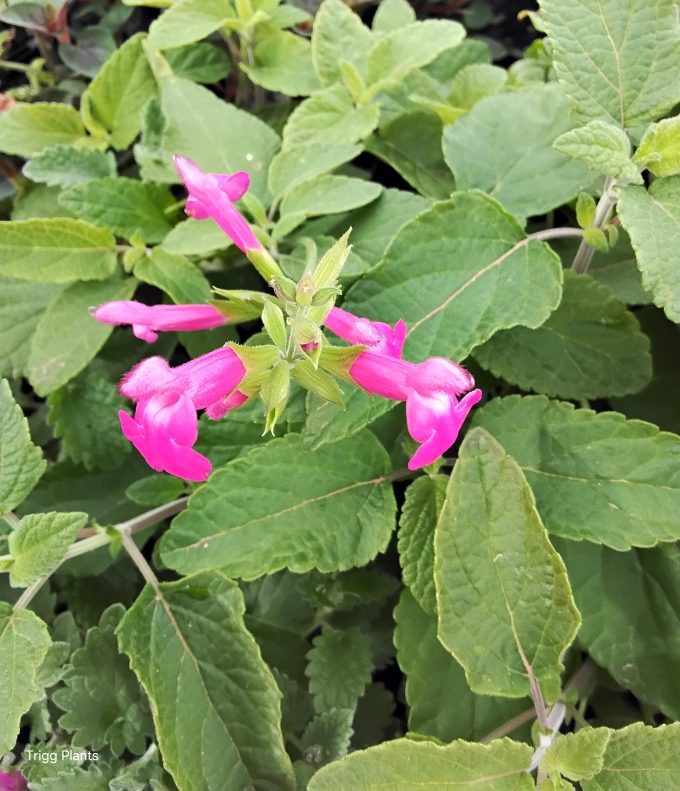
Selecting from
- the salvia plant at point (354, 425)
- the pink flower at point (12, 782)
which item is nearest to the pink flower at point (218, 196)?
the salvia plant at point (354, 425)

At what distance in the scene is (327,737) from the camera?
71 centimetres

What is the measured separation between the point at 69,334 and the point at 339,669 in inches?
18.4

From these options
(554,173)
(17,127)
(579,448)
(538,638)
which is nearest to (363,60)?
(554,173)

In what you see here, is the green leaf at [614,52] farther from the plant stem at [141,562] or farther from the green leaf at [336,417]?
the plant stem at [141,562]

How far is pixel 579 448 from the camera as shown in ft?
2.12

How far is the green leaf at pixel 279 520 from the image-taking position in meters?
0.63

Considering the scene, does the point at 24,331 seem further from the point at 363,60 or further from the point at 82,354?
the point at 363,60

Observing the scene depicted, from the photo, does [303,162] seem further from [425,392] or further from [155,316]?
[425,392]

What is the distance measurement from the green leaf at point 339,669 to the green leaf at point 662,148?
54 cm

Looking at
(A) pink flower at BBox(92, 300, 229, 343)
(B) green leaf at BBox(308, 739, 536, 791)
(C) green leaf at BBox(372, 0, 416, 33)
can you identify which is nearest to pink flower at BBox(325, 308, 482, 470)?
(A) pink flower at BBox(92, 300, 229, 343)

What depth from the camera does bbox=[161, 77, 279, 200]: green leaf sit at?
31.7 inches

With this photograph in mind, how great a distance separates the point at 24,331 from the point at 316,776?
61cm

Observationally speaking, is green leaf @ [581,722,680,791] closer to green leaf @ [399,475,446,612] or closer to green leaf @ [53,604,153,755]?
green leaf @ [399,475,446,612]

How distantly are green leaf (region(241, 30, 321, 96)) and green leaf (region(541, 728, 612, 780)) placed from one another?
2.54 feet
